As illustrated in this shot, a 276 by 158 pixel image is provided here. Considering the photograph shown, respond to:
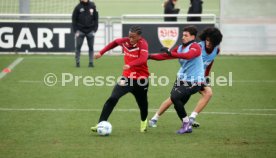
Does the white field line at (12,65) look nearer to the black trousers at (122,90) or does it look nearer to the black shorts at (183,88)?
the black trousers at (122,90)

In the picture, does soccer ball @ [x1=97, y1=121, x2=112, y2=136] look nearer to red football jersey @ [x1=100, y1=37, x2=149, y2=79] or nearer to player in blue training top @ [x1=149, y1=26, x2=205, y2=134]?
red football jersey @ [x1=100, y1=37, x2=149, y2=79]

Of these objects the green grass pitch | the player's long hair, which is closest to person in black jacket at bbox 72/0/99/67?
the green grass pitch

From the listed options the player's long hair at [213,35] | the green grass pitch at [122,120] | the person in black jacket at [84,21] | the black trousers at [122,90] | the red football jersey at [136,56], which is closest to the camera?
the green grass pitch at [122,120]

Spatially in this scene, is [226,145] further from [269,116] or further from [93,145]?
[269,116]

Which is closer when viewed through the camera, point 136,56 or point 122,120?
point 136,56

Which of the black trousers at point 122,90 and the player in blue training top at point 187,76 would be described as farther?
the player in blue training top at point 187,76

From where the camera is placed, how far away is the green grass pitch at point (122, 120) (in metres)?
10.4

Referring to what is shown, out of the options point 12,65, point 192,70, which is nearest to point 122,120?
point 192,70

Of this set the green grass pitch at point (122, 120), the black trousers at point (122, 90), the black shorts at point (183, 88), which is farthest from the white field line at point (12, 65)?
the black shorts at point (183, 88)

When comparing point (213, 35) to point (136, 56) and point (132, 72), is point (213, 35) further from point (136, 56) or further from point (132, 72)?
point (132, 72)

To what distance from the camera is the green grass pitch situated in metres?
10.4

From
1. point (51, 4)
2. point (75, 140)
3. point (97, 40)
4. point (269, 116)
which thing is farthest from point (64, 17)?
point (75, 140)

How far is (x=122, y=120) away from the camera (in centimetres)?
1318

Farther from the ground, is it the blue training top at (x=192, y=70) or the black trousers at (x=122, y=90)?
the blue training top at (x=192, y=70)
